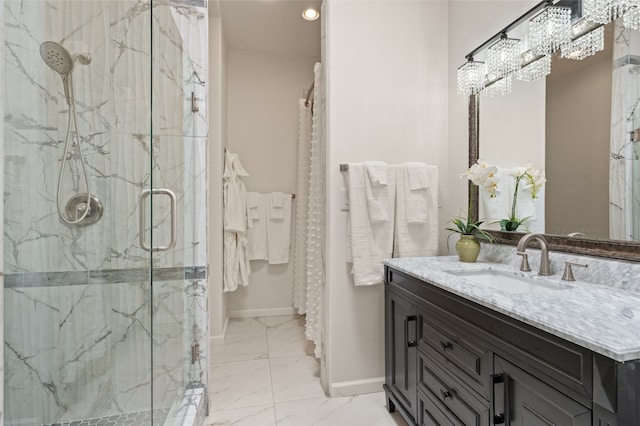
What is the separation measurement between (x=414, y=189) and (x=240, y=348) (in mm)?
1812

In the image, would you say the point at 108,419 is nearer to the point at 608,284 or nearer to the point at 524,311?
the point at 524,311

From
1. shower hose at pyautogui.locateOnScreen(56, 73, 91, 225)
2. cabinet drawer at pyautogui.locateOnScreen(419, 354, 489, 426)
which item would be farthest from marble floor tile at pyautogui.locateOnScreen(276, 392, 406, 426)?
shower hose at pyautogui.locateOnScreen(56, 73, 91, 225)

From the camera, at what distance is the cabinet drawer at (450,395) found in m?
1.10

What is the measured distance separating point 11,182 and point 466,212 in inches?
79.4

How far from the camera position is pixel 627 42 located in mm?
1204

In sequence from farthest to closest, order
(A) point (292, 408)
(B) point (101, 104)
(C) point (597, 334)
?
1. (A) point (292, 408)
2. (B) point (101, 104)
3. (C) point (597, 334)

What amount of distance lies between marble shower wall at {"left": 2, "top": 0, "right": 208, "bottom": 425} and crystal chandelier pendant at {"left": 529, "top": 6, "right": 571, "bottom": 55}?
1679 millimetres

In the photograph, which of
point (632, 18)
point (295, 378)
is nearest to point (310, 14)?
point (632, 18)

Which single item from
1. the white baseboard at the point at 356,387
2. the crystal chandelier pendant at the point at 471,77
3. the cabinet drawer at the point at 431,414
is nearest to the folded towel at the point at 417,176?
the crystal chandelier pendant at the point at 471,77

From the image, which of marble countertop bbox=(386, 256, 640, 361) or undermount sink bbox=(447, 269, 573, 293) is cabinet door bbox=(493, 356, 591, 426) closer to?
marble countertop bbox=(386, 256, 640, 361)

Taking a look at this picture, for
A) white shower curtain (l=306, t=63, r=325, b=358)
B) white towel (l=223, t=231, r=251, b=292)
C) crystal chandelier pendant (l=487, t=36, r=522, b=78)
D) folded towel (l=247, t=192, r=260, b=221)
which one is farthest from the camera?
folded towel (l=247, t=192, r=260, b=221)

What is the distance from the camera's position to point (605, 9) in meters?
1.25

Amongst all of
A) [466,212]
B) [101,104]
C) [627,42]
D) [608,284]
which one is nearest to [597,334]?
[608,284]

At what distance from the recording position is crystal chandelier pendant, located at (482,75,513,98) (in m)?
1.73
